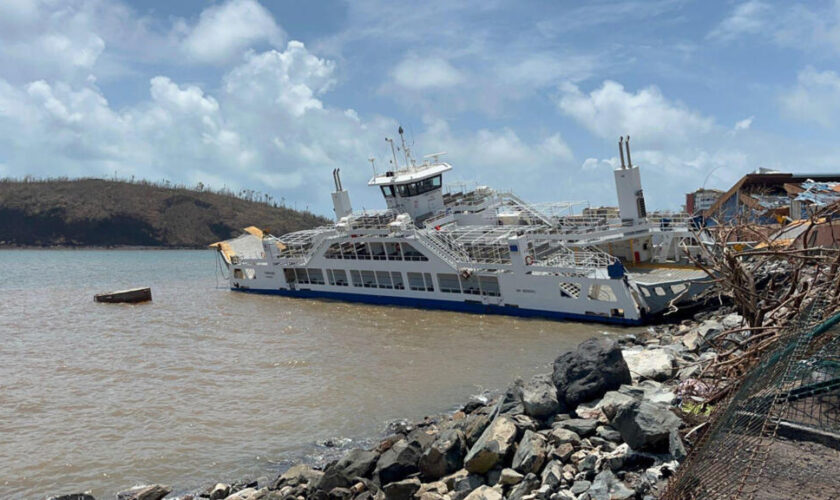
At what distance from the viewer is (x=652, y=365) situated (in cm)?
1199

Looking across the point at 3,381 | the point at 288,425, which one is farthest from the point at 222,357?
Result: the point at 288,425

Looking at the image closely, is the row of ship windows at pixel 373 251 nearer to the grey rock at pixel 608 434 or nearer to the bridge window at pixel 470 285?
the bridge window at pixel 470 285

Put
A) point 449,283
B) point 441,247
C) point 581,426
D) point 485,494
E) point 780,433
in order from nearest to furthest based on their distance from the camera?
point 780,433, point 485,494, point 581,426, point 441,247, point 449,283

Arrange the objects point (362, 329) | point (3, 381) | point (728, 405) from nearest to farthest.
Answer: point (728, 405) < point (3, 381) < point (362, 329)

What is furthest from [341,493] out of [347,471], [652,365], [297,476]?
[652,365]

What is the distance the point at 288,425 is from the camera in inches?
534

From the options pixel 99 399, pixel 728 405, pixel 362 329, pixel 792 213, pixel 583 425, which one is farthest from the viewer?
pixel 792 213

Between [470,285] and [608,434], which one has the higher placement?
[470,285]

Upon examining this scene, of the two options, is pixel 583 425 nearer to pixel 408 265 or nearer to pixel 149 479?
pixel 149 479

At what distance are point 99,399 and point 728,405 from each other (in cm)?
1561

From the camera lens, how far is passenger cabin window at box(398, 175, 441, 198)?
3088cm

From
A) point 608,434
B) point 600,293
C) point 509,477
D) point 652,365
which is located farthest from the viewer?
point 600,293

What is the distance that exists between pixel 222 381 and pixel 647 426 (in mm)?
13104

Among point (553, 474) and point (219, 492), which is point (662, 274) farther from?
point (219, 492)
